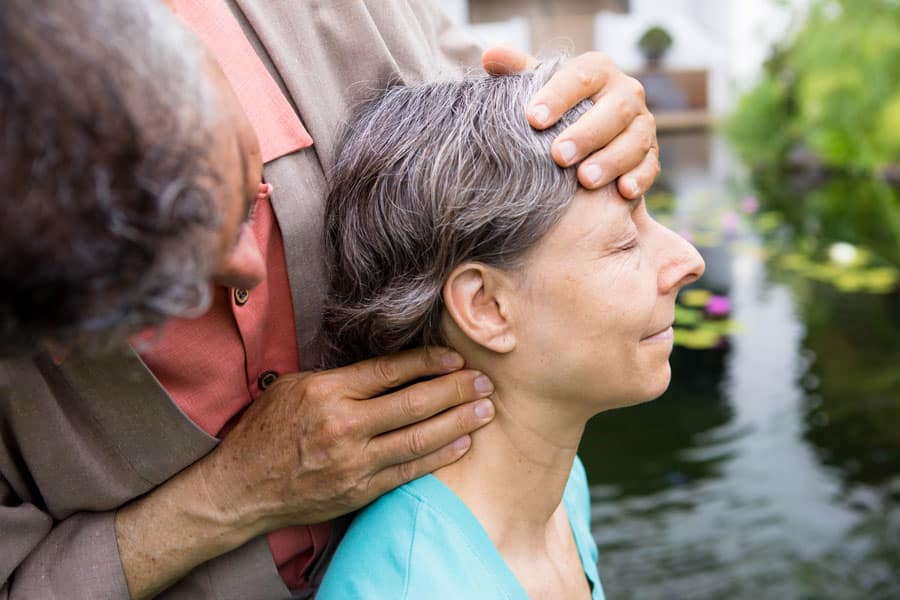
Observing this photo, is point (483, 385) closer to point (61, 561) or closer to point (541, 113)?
Result: point (541, 113)

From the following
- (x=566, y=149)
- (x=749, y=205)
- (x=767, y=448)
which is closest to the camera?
(x=566, y=149)

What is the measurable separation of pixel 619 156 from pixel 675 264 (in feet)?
0.68

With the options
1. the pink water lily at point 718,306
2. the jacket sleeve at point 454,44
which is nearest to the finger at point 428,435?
the jacket sleeve at point 454,44

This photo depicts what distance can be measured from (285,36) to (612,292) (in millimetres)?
656

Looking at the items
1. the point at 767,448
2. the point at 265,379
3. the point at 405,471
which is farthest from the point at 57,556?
the point at 767,448

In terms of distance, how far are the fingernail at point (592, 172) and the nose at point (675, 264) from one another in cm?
19

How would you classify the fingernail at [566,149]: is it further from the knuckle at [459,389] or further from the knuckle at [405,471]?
the knuckle at [405,471]

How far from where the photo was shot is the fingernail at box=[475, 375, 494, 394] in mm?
1429

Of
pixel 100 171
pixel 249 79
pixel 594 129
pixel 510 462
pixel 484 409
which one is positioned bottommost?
pixel 510 462

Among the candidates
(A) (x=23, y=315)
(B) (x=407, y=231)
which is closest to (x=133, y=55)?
(A) (x=23, y=315)

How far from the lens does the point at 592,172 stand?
1.31 metres

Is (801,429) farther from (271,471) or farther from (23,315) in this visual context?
(23,315)

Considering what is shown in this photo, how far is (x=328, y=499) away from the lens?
1.40 metres

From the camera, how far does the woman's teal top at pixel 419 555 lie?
1.33 metres
